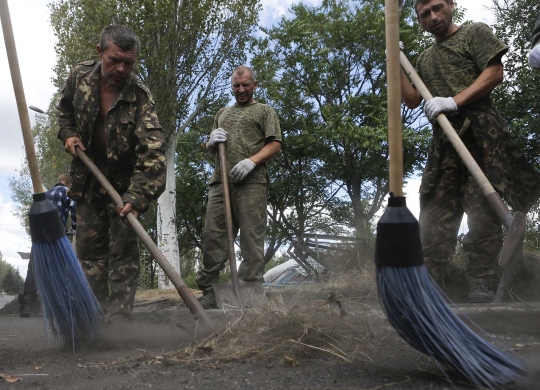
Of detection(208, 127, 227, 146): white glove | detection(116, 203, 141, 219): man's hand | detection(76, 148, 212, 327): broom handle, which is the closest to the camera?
detection(76, 148, 212, 327): broom handle

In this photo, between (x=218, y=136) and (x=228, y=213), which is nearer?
(x=228, y=213)

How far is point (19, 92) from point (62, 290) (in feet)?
3.54

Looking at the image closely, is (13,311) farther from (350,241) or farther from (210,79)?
(210,79)

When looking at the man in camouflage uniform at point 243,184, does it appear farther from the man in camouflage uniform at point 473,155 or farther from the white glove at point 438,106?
the white glove at point 438,106

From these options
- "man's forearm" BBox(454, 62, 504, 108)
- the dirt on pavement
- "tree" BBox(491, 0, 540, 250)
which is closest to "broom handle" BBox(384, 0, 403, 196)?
the dirt on pavement

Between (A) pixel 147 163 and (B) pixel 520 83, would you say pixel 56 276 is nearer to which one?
(A) pixel 147 163

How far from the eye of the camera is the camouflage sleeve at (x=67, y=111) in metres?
3.60

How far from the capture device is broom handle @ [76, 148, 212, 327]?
295 cm

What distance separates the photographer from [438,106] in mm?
3602

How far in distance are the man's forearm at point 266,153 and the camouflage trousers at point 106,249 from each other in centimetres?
140

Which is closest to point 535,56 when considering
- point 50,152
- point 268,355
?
point 268,355

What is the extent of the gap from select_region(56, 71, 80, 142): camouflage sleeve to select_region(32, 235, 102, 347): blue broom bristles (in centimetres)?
97

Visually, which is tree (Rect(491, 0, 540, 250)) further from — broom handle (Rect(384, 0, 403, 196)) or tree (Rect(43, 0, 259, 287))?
broom handle (Rect(384, 0, 403, 196))

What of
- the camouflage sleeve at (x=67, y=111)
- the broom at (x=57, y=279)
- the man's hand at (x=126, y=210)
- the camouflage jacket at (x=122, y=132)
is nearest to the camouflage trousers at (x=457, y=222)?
the camouflage jacket at (x=122, y=132)
